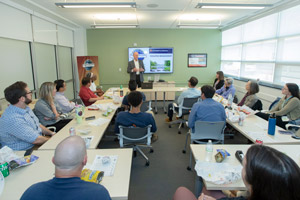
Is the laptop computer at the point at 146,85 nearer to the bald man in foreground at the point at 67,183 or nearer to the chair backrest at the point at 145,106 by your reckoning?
the chair backrest at the point at 145,106

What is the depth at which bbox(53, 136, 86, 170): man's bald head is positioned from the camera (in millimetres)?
1093

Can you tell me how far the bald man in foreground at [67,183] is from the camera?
102 centimetres

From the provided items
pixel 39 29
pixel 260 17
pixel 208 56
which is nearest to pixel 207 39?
pixel 208 56

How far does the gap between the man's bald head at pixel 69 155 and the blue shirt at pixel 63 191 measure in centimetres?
7

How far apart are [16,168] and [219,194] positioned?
1.78 metres

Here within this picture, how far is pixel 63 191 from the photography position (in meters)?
1.03

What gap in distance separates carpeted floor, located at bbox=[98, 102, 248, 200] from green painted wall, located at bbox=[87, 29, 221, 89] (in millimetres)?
4734

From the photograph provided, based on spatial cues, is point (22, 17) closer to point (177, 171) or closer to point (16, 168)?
point (16, 168)

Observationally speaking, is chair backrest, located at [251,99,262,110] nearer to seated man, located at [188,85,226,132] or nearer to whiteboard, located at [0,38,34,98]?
seated man, located at [188,85,226,132]

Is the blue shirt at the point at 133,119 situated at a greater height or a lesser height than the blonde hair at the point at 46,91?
lesser

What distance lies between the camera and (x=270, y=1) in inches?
178

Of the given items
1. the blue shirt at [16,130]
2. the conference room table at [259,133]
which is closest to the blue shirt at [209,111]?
the conference room table at [259,133]

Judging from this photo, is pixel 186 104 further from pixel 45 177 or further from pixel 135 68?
pixel 45 177

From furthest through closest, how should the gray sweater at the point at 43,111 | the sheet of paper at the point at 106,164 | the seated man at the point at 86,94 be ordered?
the seated man at the point at 86,94 → the gray sweater at the point at 43,111 → the sheet of paper at the point at 106,164
